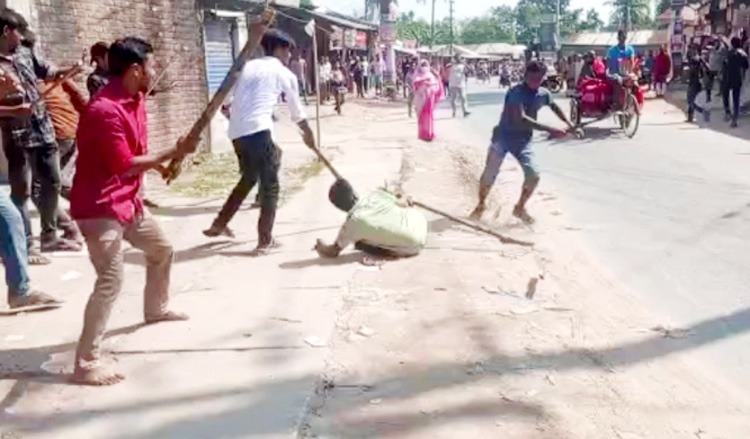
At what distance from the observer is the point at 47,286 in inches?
247

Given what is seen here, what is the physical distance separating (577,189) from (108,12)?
6119mm

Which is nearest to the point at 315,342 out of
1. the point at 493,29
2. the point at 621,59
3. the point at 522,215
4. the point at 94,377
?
the point at 94,377

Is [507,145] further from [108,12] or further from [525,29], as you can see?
[525,29]

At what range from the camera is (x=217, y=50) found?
1681 centimetres

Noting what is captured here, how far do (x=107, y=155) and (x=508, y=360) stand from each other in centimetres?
224

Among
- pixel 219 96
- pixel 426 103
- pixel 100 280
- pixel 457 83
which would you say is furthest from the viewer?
pixel 457 83

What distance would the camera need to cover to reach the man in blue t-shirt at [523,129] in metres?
8.22

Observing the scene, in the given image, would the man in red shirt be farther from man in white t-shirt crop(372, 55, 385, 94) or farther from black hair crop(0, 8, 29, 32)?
man in white t-shirt crop(372, 55, 385, 94)

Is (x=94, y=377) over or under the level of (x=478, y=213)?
over

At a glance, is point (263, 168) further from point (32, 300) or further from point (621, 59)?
point (621, 59)

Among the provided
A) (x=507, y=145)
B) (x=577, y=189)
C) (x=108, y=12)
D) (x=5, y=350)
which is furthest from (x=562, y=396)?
(x=108, y=12)

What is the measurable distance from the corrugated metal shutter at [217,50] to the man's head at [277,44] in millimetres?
8346

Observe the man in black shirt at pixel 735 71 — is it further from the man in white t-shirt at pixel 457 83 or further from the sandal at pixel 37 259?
the sandal at pixel 37 259

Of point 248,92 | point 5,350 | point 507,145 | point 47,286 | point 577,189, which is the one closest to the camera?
point 5,350
